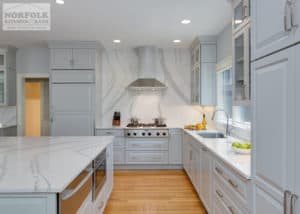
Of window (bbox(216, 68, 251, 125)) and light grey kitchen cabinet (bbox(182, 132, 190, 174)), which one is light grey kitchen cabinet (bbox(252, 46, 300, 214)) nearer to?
window (bbox(216, 68, 251, 125))

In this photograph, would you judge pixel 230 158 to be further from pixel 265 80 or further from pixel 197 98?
pixel 197 98

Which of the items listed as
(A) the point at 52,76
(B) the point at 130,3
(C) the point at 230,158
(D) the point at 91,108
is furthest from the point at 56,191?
(A) the point at 52,76

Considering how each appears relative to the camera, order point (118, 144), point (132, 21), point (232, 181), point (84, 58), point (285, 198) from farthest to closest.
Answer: point (118, 144), point (84, 58), point (132, 21), point (232, 181), point (285, 198)

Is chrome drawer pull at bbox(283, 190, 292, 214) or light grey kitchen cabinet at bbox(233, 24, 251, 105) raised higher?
light grey kitchen cabinet at bbox(233, 24, 251, 105)

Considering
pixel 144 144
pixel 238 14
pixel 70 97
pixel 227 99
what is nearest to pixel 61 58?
pixel 70 97

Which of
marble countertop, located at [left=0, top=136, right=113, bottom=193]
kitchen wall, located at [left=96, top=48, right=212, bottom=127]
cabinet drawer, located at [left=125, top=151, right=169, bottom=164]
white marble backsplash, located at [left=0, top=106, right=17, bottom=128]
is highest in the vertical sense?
kitchen wall, located at [left=96, top=48, right=212, bottom=127]

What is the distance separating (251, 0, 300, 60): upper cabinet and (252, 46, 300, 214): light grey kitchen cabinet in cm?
5

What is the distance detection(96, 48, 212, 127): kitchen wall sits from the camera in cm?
534

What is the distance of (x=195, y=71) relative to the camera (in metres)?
4.79

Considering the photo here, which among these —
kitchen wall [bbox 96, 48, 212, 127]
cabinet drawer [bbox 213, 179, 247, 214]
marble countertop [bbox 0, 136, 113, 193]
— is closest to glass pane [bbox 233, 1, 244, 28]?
cabinet drawer [bbox 213, 179, 247, 214]

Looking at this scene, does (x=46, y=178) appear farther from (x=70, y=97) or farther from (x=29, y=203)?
(x=70, y=97)

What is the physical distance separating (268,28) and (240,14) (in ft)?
3.97

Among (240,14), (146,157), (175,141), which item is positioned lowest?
(146,157)

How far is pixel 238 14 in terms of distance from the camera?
2.40 metres
